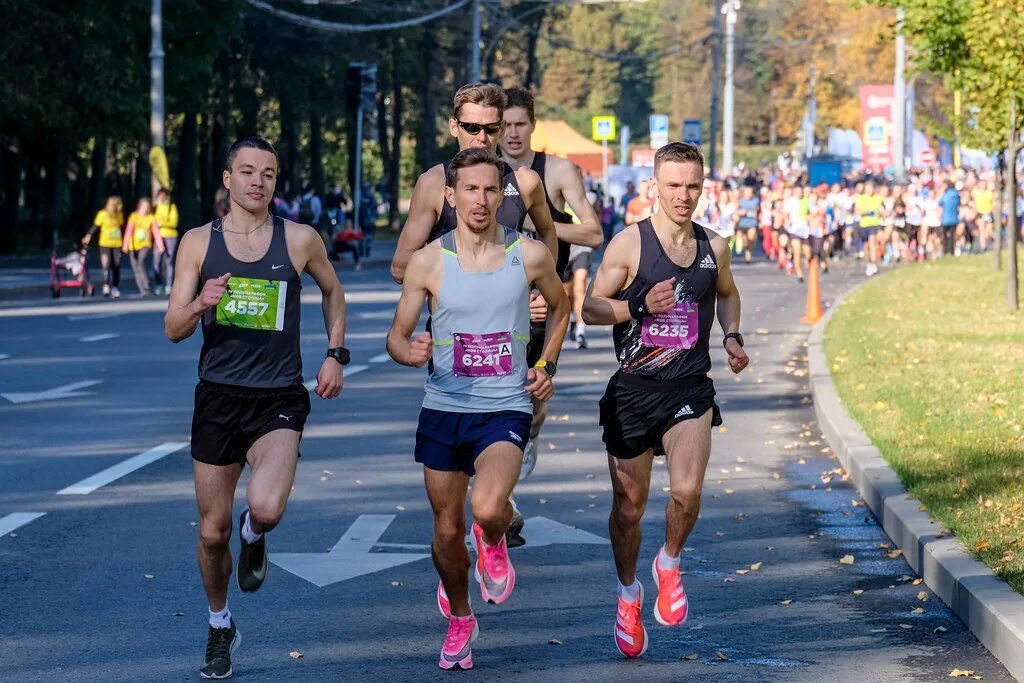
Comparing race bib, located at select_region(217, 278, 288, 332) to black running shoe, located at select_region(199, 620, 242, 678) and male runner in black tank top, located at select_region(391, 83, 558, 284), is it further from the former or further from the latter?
black running shoe, located at select_region(199, 620, 242, 678)

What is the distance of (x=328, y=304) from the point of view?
701cm

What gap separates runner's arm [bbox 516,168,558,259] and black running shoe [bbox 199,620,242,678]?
2122 mm

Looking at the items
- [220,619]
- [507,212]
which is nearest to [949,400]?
[507,212]

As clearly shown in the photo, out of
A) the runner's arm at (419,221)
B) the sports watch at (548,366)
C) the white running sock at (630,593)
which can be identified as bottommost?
the white running sock at (630,593)

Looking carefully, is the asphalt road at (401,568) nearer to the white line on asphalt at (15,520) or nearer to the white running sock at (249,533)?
the white line on asphalt at (15,520)

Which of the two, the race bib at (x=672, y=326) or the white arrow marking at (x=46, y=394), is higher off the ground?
the race bib at (x=672, y=326)

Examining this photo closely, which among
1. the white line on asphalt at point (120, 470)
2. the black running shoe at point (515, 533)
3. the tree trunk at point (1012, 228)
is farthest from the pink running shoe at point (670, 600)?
the tree trunk at point (1012, 228)

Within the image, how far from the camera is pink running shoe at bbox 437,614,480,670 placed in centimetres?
643

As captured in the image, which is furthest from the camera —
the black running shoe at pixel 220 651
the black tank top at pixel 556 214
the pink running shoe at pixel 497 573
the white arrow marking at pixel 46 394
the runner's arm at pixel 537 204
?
the white arrow marking at pixel 46 394

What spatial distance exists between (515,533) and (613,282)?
2233 mm

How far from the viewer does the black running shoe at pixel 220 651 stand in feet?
20.7

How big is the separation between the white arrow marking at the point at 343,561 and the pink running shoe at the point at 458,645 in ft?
5.26

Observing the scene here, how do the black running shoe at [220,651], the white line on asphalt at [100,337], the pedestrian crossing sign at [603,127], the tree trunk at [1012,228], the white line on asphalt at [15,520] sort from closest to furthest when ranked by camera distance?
the black running shoe at [220,651] → the white line on asphalt at [15,520] → the white line on asphalt at [100,337] → the tree trunk at [1012,228] → the pedestrian crossing sign at [603,127]

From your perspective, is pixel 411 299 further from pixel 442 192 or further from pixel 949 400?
pixel 949 400
